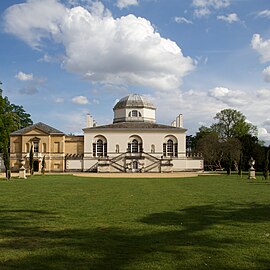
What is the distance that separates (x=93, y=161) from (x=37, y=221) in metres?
53.9

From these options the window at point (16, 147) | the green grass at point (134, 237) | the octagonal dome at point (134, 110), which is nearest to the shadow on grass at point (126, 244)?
the green grass at point (134, 237)

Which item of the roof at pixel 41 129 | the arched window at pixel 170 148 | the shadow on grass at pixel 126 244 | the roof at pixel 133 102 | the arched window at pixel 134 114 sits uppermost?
the roof at pixel 133 102

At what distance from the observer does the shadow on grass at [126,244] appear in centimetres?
611

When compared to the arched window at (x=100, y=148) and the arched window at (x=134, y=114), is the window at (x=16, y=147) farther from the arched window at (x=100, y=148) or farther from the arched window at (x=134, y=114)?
the arched window at (x=134, y=114)

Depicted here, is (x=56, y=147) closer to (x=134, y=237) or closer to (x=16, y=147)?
(x=16, y=147)

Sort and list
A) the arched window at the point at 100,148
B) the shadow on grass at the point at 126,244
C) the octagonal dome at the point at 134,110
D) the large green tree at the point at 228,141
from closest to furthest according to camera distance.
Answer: the shadow on grass at the point at 126,244
the large green tree at the point at 228,141
the arched window at the point at 100,148
the octagonal dome at the point at 134,110

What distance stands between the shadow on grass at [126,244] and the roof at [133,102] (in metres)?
62.0

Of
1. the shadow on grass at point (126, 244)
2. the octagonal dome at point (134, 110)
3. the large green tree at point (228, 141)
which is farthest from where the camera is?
the octagonal dome at point (134, 110)

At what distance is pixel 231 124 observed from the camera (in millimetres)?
75000

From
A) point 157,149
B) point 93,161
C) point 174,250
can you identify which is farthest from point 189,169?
point 174,250

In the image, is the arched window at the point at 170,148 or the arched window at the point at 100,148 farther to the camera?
the arched window at the point at 100,148

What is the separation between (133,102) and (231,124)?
19133mm

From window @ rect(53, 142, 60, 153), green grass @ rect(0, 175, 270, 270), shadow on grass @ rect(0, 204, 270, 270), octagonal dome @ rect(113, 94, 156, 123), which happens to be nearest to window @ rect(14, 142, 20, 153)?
window @ rect(53, 142, 60, 153)

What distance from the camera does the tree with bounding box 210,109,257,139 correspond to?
73.6 metres
